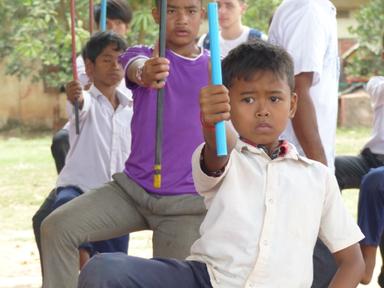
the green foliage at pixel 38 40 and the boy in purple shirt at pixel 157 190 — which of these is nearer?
the boy in purple shirt at pixel 157 190

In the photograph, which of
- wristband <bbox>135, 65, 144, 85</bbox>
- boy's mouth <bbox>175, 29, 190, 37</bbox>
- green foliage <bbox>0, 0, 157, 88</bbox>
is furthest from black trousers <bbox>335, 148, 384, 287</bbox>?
green foliage <bbox>0, 0, 157, 88</bbox>

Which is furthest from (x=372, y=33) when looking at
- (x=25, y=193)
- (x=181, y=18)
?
(x=181, y=18)

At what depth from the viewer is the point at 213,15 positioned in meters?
2.53

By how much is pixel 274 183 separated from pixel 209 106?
417 millimetres

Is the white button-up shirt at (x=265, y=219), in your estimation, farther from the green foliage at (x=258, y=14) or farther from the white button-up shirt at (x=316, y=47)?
the green foliage at (x=258, y=14)

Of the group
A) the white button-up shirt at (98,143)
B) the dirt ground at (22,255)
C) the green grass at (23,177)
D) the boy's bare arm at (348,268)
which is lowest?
the green grass at (23,177)

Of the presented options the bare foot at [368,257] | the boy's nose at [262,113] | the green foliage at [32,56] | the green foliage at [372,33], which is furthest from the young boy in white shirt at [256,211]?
the green foliage at [372,33]

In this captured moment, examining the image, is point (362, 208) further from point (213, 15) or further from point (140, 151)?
point (213, 15)

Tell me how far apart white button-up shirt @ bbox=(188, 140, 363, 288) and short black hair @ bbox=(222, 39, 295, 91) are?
0.24m

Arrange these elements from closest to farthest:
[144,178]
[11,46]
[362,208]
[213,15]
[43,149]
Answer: [213,15], [144,178], [362,208], [43,149], [11,46]

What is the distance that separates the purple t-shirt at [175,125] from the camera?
3.74 meters

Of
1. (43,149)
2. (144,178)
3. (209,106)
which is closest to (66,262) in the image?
(144,178)

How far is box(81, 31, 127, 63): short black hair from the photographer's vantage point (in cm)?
480

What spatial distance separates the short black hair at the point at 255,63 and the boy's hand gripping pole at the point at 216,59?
38cm
